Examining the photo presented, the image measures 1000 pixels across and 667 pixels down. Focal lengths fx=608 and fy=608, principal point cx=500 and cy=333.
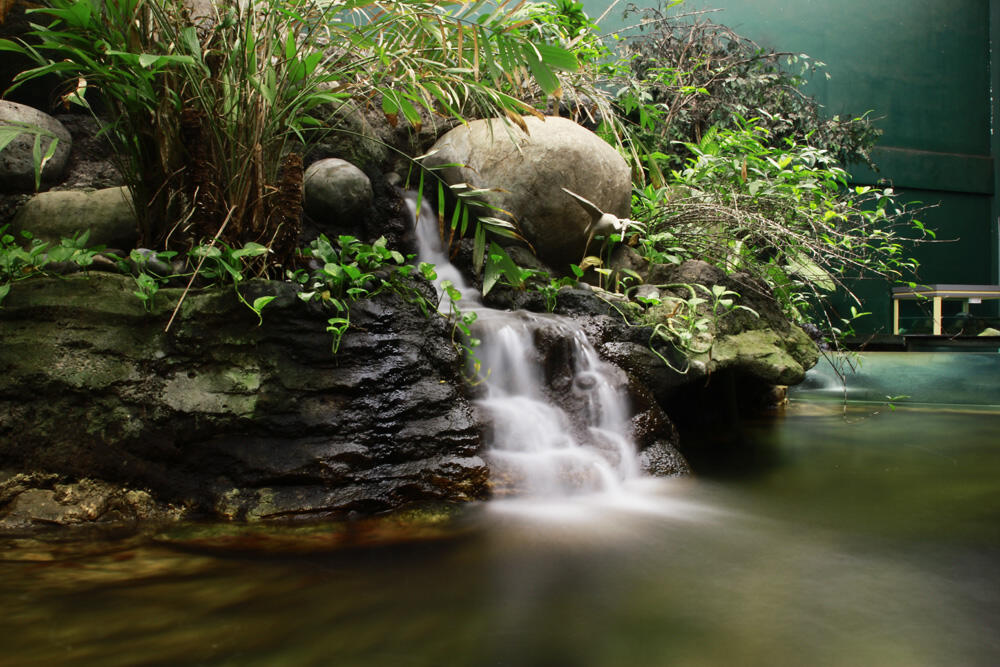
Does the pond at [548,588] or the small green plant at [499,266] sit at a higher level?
the small green plant at [499,266]

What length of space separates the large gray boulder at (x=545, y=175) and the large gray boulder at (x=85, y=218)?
6.21 ft

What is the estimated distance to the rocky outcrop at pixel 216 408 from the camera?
7.16 ft

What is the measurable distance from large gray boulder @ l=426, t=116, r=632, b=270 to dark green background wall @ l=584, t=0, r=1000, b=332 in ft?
24.9

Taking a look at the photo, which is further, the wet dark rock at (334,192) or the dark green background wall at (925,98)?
the dark green background wall at (925,98)

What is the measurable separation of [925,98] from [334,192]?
11.3m

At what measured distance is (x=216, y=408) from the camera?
2.27 m

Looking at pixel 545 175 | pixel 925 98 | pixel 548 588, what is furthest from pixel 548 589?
pixel 925 98

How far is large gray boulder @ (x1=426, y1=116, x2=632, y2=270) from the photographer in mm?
4035

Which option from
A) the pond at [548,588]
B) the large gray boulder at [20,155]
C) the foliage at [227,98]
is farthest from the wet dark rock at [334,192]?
the pond at [548,588]

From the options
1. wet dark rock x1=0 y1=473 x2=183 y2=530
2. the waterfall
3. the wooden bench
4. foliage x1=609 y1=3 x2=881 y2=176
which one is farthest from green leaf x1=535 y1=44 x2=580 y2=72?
the wooden bench

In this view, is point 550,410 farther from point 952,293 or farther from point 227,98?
point 952,293

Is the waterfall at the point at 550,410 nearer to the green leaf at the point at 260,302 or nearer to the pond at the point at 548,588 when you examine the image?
the pond at the point at 548,588

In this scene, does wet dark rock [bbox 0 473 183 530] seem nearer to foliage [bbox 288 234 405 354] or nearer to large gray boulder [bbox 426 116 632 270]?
foliage [bbox 288 234 405 354]

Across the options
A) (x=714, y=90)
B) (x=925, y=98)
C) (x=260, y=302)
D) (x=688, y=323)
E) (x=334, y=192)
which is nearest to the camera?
(x=260, y=302)
